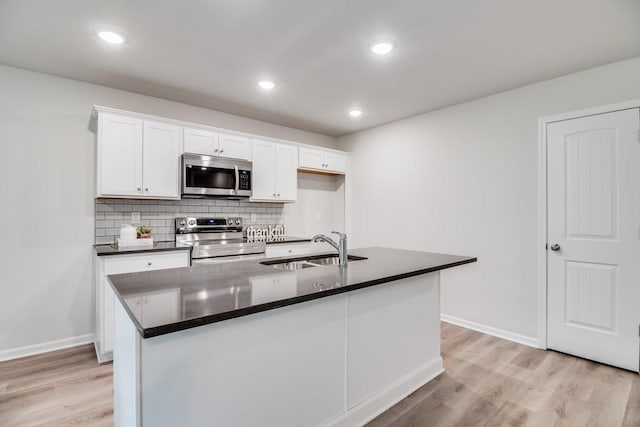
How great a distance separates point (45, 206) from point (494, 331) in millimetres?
4481

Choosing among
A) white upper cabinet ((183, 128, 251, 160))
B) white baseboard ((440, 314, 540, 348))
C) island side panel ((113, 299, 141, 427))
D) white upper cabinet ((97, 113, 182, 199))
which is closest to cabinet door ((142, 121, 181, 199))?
white upper cabinet ((97, 113, 182, 199))

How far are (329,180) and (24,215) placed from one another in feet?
12.0

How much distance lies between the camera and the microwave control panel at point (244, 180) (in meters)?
3.65

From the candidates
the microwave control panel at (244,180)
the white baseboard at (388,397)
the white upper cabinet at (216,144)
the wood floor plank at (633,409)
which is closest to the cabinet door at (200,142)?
the white upper cabinet at (216,144)

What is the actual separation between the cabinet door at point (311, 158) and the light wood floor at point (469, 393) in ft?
9.18

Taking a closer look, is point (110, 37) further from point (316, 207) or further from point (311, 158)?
point (316, 207)

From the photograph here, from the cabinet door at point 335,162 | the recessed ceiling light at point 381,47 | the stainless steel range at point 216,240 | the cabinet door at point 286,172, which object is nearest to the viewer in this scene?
the recessed ceiling light at point 381,47

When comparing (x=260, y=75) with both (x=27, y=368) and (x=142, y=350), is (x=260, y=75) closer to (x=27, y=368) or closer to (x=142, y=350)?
(x=142, y=350)

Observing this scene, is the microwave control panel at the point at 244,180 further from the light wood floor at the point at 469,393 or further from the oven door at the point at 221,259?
the light wood floor at the point at 469,393

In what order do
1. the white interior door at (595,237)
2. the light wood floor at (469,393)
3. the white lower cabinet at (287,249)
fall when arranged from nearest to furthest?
the light wood floor at (469,393), the white interior door at (595,237), the white lower cabinet at (287,249)

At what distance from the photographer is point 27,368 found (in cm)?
255

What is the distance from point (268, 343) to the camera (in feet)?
4.83

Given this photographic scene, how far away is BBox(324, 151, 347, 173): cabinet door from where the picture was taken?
4.64 metres

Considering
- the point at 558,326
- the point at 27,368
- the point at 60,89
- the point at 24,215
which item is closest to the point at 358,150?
the point at 558,326
